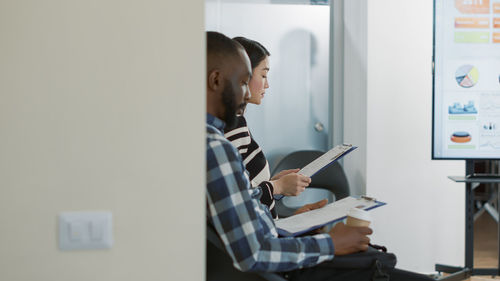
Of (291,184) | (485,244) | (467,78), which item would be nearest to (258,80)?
(291,184)

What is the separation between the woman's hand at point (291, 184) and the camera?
1938 millimetres

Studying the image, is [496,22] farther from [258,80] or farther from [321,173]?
[258,80]

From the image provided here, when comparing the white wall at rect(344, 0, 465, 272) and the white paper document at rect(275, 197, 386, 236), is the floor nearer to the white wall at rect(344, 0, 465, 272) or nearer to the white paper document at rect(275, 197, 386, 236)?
the white wall at rect(344, 0, 465, 272)

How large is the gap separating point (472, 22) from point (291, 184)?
5.48ft

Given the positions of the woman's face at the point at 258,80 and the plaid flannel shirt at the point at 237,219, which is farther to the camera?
the woman's face at the point at 258,80

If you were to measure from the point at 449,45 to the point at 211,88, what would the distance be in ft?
6.61

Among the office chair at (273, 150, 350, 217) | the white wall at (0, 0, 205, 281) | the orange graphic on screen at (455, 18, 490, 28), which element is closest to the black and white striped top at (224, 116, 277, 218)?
the white wall at (0, 0, 205, 281)

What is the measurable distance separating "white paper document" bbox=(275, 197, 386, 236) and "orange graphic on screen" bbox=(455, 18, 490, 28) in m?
1.69

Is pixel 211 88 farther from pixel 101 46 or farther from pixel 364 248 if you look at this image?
pixel 364 248

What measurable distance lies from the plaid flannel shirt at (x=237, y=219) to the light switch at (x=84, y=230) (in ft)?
0.80

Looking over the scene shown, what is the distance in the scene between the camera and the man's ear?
1349 mm

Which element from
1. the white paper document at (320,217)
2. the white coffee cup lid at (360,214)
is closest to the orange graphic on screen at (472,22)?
the white paper document at (320,217)

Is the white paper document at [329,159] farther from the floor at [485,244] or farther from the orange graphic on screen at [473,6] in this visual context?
the floor at [485,244]

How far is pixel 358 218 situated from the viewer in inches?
54.7
